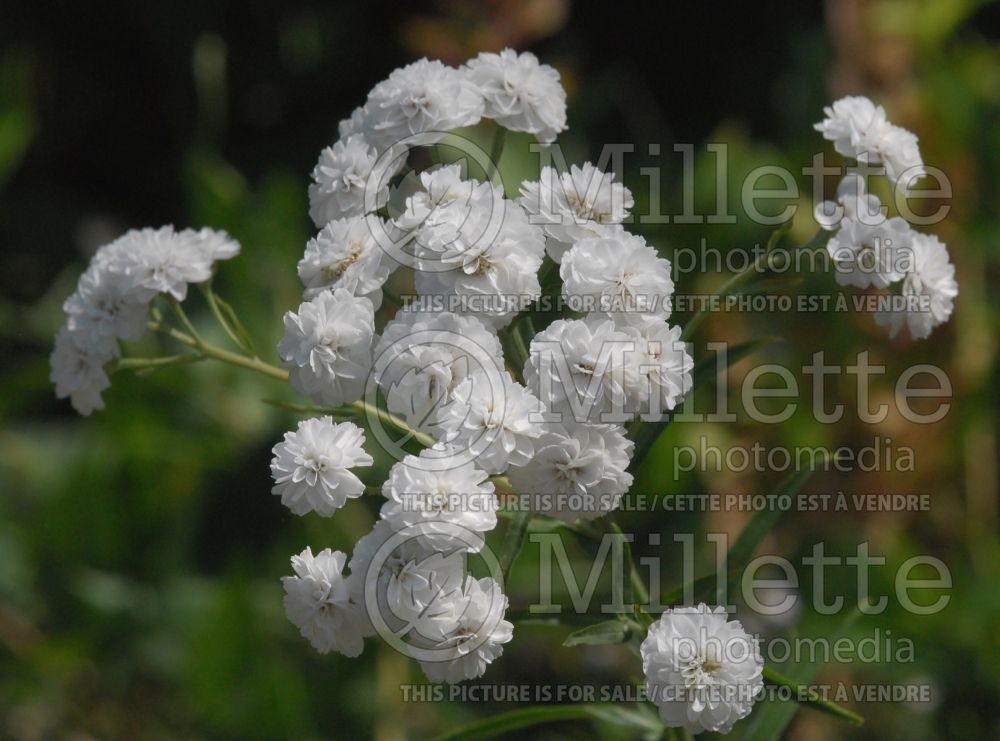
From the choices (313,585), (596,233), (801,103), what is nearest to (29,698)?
(313,585)

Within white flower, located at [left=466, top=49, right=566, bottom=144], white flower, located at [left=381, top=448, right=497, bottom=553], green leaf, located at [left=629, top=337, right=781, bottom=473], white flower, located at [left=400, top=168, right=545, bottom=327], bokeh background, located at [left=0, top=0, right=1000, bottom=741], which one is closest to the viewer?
white flower, located at [left=381, top=448, right=497, bottom=553]

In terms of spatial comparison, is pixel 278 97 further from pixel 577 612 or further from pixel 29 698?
pixel 577 612

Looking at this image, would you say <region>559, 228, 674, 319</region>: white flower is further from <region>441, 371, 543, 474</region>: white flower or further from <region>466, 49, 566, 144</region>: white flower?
<region>466, 49, 566, 144</region>: white flower

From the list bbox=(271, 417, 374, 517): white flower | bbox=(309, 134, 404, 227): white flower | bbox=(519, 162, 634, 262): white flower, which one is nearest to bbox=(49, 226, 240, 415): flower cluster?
bbox=(309, 134, 404, 227): white flower

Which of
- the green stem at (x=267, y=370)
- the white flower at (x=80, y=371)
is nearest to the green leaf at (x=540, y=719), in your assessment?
the green stem at (x=267, y=370)

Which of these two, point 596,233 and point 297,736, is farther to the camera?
point 297,736

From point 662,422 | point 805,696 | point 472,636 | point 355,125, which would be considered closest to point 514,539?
point 472,636

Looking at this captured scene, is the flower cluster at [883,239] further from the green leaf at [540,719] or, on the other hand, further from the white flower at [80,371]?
the white flower at [80,371]
